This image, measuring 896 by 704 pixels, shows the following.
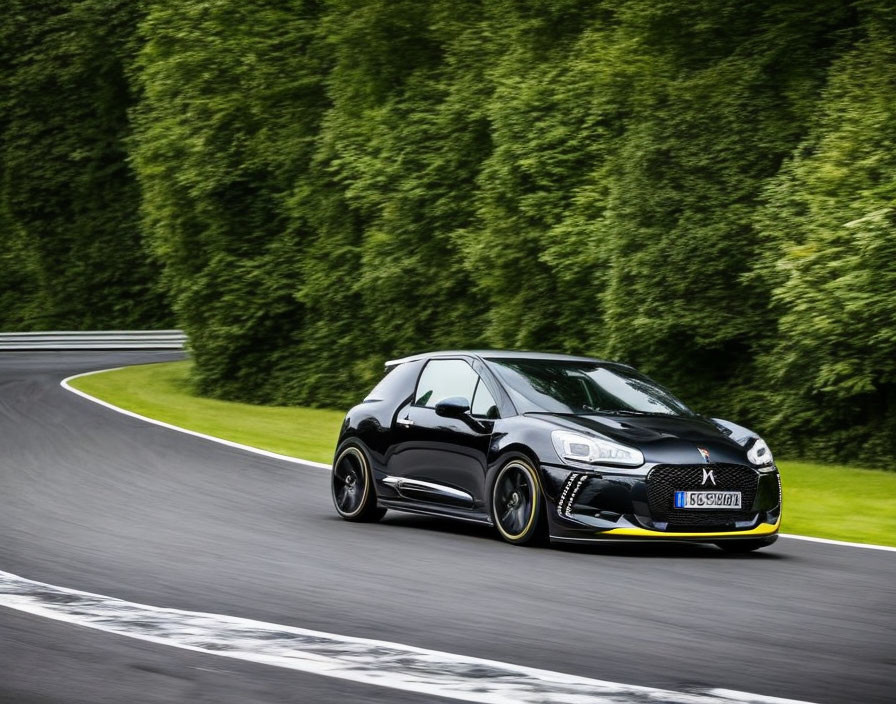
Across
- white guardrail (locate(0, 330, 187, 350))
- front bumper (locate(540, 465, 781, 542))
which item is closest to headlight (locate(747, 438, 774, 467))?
front bumper (locate(540, 465, 781, 542))

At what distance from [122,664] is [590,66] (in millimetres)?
16014

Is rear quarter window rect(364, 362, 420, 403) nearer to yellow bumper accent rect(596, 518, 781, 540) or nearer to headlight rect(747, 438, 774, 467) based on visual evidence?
yellow bumper accent rect(596, 518, 781, 540)

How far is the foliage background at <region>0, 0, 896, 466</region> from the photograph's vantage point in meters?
17.5

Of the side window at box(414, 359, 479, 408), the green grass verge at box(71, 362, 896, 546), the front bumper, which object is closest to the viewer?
the front bumper

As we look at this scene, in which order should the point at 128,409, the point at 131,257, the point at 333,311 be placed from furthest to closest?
the point at 131,257, the point at 333,311, the point at 128,409

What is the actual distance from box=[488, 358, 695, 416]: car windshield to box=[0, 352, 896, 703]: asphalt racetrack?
105 centimetres

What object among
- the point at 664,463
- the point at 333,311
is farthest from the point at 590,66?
the point at 664,463

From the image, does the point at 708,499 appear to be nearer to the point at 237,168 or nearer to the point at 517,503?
the point at 517,503

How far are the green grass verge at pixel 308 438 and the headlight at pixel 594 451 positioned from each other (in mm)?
2884

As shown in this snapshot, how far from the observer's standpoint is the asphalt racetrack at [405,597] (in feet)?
20.4

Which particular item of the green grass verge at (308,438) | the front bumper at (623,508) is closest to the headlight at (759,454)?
the front bumper at (623,508)

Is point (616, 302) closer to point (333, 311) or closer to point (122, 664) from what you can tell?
point (333, 311)

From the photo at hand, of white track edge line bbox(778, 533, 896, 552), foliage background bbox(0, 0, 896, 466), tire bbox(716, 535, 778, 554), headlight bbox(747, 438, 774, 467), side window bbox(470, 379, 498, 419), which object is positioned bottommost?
white track edge line bbox(778, 533, 896, 552)

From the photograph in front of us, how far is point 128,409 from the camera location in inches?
989
